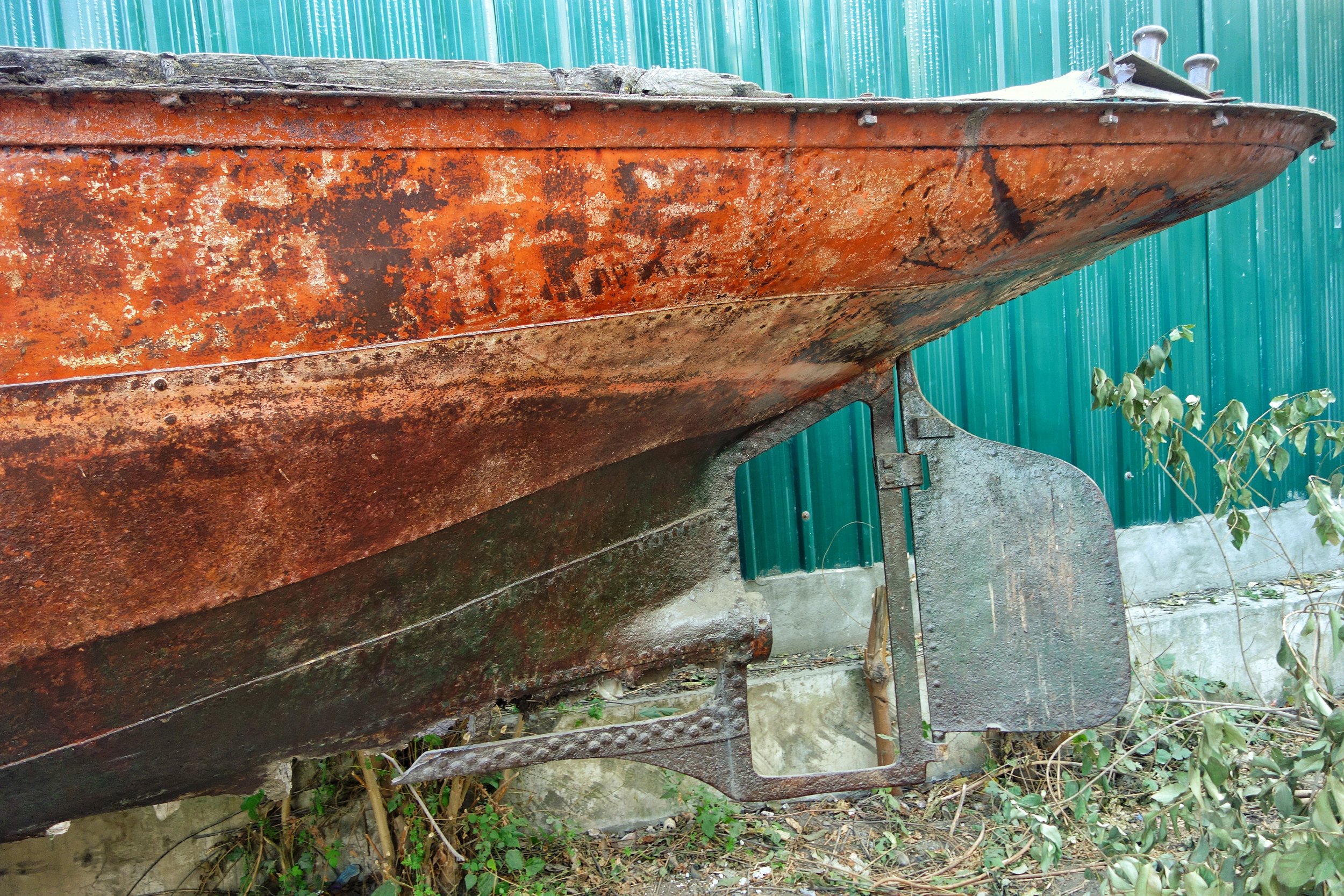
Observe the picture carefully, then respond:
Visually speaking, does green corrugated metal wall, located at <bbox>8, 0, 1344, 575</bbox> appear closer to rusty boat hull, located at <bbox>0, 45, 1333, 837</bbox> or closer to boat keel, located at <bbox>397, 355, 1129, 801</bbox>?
boat keel, located at <bbox>397, 355, 1129, 801</bbox>

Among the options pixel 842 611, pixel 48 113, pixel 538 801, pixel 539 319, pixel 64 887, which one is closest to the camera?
pixel 48 113

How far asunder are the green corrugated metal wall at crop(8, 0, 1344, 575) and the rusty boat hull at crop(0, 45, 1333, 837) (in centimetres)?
143

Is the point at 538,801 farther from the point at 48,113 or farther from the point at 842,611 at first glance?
the point at 48,113

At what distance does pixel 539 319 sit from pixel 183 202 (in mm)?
611

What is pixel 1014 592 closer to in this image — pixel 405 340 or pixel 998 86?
pixel 405 340

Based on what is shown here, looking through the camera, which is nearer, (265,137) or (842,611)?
(265,137)

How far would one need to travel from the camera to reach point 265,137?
1.34 metres

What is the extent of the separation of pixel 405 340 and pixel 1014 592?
161cm

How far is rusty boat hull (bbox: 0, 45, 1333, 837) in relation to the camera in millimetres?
1320

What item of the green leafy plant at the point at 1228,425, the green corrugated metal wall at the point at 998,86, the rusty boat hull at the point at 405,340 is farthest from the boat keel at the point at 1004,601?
the green corrugated metal wall at the point at 998,86

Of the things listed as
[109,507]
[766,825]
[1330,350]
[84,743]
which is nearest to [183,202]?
[109,507]

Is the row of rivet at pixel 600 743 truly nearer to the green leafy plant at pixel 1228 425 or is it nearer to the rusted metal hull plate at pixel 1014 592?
the rusted metal hull plate at pixel 1014 592

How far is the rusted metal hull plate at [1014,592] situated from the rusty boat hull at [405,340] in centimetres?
46

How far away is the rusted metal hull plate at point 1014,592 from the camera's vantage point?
2088 millimetres
